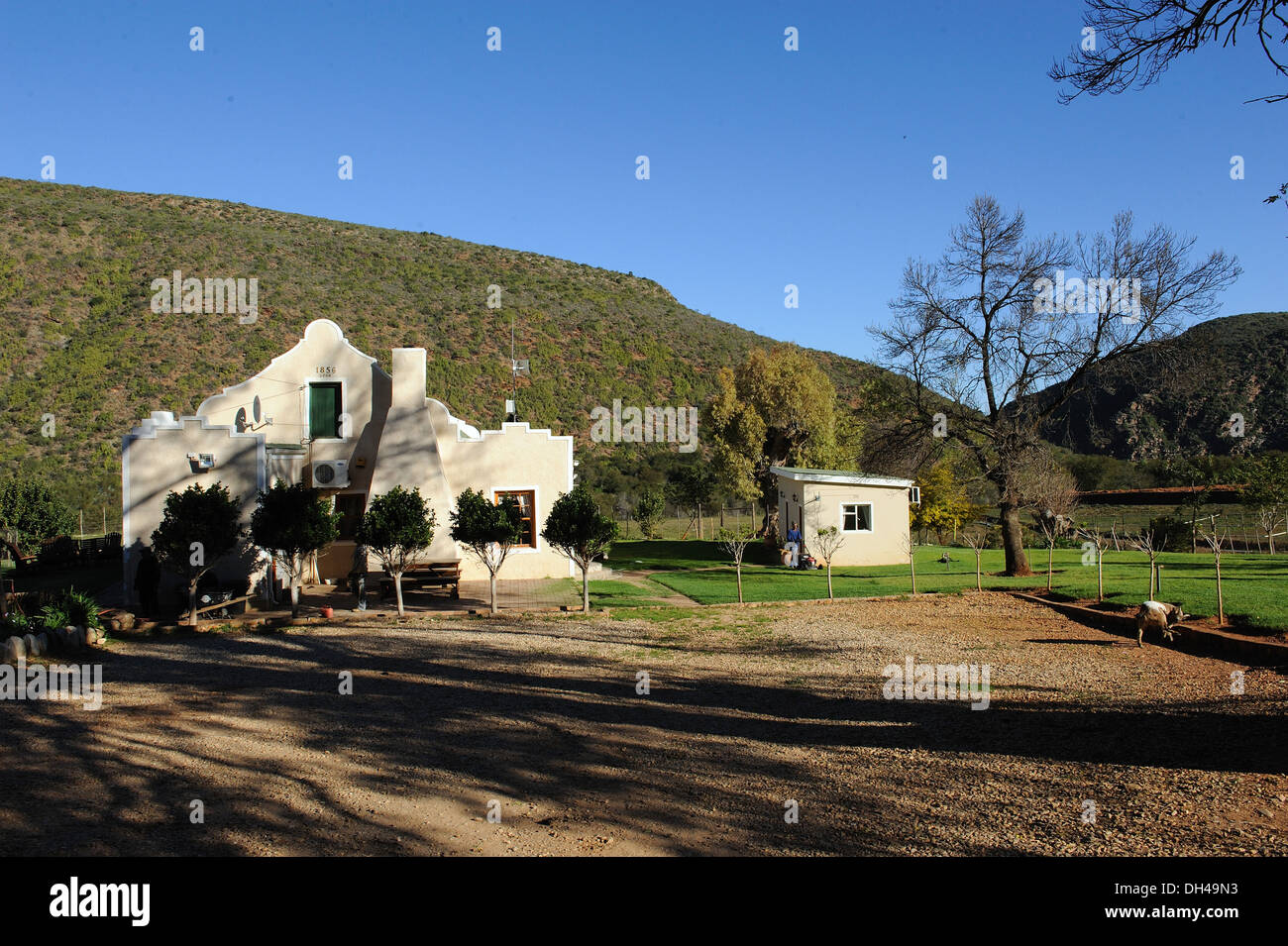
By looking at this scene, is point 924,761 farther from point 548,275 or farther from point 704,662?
point 548,275

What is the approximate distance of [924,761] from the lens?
6.90 metres

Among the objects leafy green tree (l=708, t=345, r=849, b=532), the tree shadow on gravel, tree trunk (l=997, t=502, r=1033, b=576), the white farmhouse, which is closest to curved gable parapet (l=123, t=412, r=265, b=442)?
the white farmhouse

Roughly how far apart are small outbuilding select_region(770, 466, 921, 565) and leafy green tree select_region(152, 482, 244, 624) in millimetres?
16503

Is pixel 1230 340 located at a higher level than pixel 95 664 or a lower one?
higher

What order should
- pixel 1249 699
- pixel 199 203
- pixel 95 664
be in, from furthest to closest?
pixel 199 203
pixel 95 664
pixel 1249 699

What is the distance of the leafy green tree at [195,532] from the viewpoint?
14289mm

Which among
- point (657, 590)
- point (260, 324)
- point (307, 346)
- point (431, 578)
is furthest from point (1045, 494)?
point (260, 324)

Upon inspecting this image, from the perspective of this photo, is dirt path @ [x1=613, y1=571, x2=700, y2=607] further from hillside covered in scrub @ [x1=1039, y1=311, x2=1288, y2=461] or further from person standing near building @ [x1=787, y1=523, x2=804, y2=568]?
hillside covered in scrub @ [x1=1039, y1=311, x2=1288, y2=461]

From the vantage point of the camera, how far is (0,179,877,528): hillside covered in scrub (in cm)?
4072

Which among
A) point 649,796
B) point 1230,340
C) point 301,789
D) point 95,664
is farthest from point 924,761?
point 1230,340

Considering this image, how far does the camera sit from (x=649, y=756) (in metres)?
7.19
